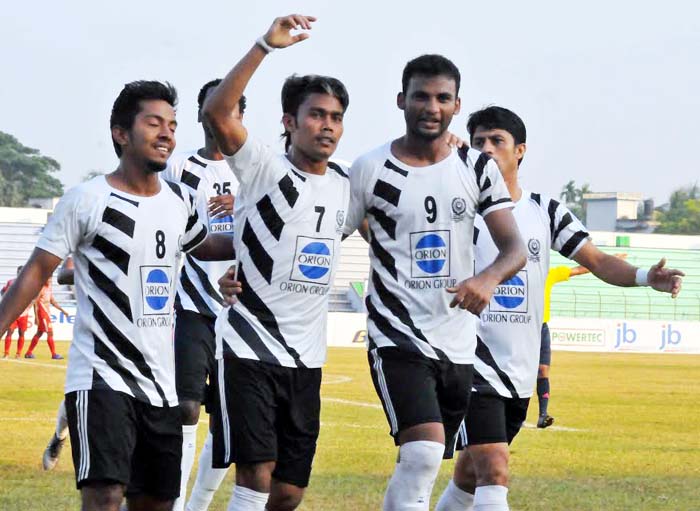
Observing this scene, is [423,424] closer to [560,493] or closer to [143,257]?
[143,257]

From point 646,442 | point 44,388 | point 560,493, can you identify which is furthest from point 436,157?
point 44,388

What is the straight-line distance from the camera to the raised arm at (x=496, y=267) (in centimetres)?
666

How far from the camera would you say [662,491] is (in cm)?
1187

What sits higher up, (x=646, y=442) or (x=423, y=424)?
(x=423, y=424)

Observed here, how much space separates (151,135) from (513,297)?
2.54 metres

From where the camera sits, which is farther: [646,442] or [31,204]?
[31,204]

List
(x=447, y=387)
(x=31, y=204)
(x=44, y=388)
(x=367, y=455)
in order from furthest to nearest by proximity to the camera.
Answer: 1. (x=31, y=204)
2. (x=44, y=388)
3. (x=367, y=455)
4. (x=447, y=387)

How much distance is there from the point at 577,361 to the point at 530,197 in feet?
113

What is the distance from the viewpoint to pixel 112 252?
660 cm

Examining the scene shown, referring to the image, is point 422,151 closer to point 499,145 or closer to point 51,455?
point 499,145

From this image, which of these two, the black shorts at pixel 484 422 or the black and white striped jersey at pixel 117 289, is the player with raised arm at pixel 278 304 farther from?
the black shorts at pixel 484 422

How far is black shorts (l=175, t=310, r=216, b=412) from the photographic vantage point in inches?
362

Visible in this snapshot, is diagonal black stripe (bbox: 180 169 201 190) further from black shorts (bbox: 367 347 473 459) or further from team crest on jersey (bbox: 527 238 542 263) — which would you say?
black shorts (bbox: 367 347 473 459)

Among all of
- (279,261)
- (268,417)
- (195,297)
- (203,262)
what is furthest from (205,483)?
(279,261)
